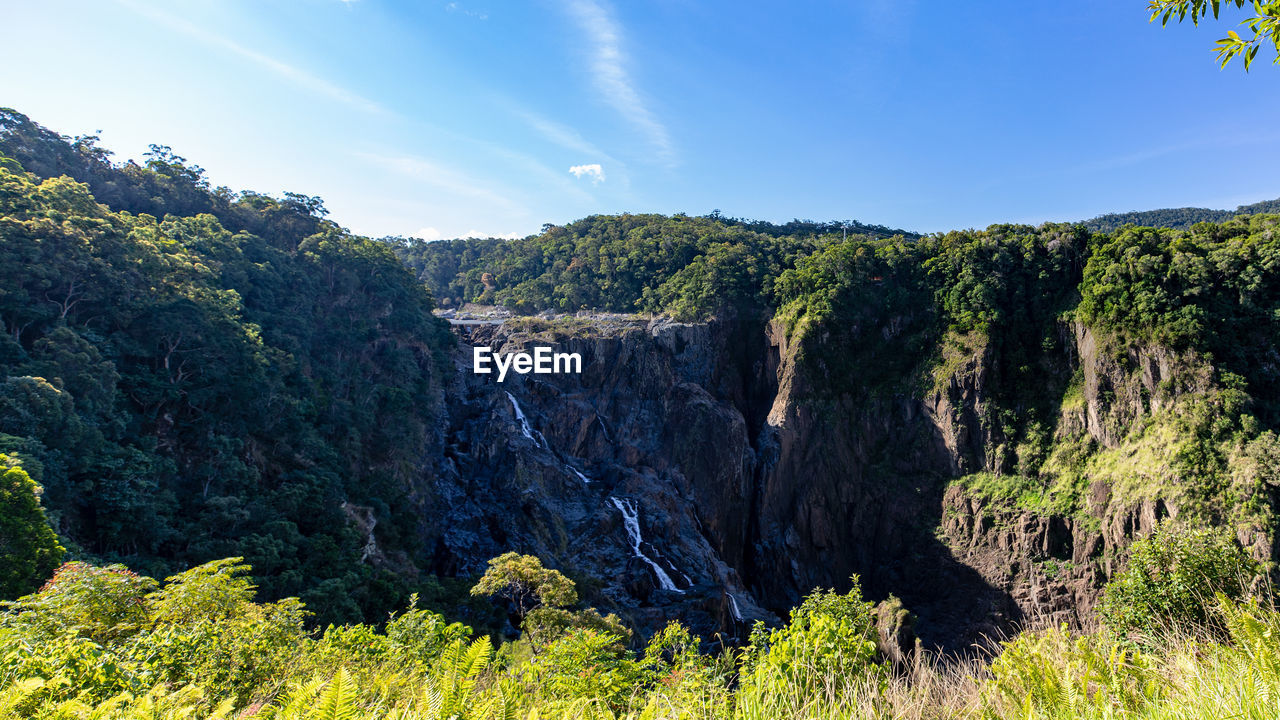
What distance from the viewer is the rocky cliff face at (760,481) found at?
25.2m

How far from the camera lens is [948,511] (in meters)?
29.7

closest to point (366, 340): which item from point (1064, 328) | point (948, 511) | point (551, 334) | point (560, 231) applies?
point (551, 334)

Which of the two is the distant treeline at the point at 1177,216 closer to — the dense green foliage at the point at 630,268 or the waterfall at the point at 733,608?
the dense green foliage at the point at 630,268

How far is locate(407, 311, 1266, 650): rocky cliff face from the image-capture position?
25.2 m

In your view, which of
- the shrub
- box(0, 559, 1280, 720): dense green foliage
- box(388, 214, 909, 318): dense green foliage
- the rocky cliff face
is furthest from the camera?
box(388, 214, 909, 318): dense green foliage

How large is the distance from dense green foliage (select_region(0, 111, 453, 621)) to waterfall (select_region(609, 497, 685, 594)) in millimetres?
10848

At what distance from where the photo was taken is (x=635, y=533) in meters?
29.7

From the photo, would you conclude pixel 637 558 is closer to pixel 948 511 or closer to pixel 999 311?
pixel 948 511

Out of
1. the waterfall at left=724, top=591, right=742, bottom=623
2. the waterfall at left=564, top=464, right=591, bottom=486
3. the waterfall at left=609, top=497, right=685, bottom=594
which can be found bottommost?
the waterfall at left=724, top=591, right=742, bottom=623

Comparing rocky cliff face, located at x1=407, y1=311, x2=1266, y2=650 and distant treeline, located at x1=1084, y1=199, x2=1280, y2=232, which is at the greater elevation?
distant treeline, located at x1=1084, y1=199, x2=1280, y2=232

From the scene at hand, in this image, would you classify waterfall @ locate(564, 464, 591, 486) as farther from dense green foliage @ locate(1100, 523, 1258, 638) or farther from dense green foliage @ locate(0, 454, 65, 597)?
dense green foliage @ locate(1100, 523, 1258, 638)

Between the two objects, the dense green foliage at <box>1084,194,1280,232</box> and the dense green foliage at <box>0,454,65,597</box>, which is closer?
the dense green foliage at <box>0,454,65,597</box>

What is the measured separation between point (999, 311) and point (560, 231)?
4353cm

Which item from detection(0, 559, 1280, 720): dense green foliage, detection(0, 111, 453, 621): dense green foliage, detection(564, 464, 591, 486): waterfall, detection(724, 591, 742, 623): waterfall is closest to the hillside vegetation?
detection(0, 559, 1280, 720): dense green foliage
